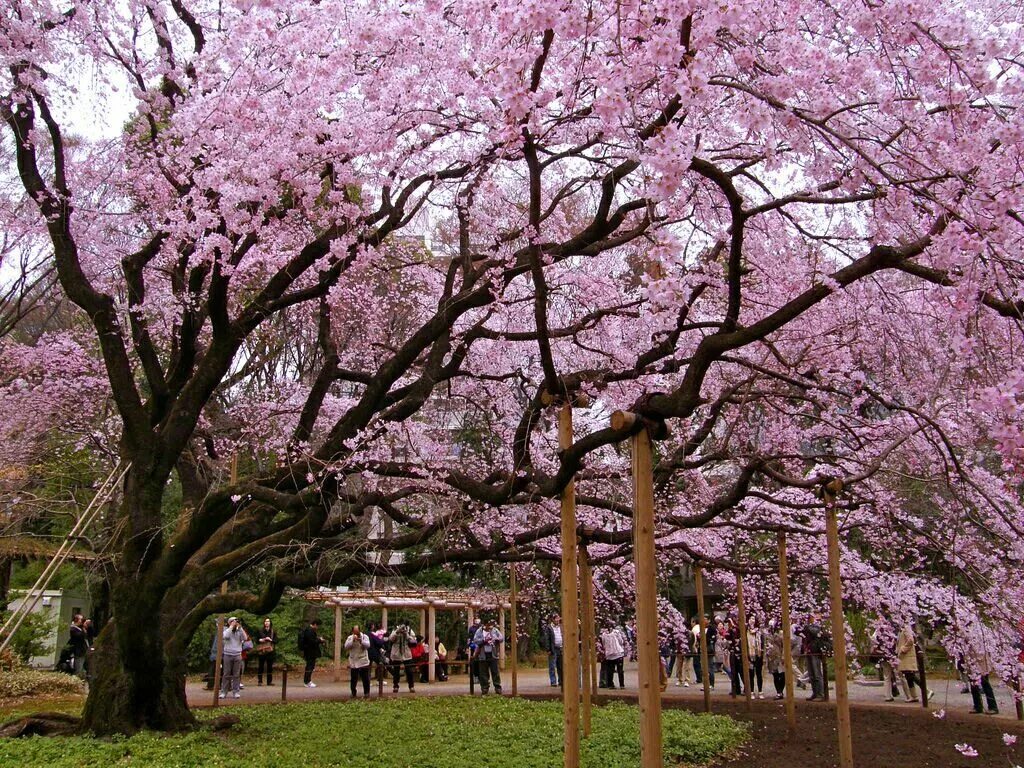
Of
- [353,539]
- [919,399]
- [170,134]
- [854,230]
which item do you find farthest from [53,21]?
[919,399]

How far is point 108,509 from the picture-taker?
1319cm

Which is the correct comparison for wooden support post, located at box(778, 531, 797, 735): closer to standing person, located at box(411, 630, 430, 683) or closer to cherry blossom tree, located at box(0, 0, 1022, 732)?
cherry blossom tree, located at box(0, 0, 1022, 732)

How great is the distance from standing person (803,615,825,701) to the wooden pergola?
555cm

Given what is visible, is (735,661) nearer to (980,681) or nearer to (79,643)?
(980,681)

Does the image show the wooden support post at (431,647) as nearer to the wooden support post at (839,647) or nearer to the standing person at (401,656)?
the standing person at (401,656)

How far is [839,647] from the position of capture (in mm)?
7016

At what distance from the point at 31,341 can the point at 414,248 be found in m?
11.4

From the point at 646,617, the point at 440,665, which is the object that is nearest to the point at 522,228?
the point at 646,617

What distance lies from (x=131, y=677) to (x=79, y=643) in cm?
865

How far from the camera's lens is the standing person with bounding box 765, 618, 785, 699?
14.8m

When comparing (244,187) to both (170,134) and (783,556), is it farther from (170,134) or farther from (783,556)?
(783,556)

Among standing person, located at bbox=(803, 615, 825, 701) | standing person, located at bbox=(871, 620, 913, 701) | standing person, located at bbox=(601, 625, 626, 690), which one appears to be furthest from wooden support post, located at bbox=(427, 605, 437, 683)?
standing person, located at bbox=(871, 620, 913, 701)

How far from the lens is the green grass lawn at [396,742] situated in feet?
22.8

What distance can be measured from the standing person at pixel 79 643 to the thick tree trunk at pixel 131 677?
786 centimetres
